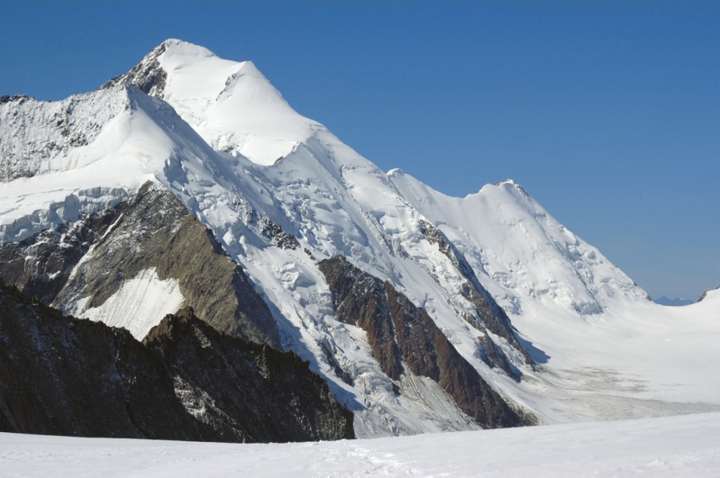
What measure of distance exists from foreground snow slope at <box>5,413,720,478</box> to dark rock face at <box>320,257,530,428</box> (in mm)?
120038

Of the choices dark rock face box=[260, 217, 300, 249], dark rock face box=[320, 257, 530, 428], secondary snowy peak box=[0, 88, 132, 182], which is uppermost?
secondary snowy peak box=[0, 88, 132, 182]

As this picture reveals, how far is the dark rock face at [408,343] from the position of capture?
158750mm

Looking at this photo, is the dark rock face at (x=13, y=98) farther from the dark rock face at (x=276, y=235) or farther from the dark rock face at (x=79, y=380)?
the dark rock face at (x=79, y=380)

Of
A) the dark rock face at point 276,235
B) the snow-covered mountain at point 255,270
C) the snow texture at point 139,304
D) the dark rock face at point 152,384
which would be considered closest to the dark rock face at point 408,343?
the snow-covered mountain at point 255,270

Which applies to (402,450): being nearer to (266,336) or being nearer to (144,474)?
(144,474)

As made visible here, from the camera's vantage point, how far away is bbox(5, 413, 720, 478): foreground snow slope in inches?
1003

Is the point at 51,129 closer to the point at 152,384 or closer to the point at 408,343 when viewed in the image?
the point at 408,343

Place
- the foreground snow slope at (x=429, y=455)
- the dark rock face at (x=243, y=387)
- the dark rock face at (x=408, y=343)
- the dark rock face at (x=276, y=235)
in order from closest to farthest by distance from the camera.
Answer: the foreground snow slope at (x=429, y=455), the dark rock face at (x=243, y=387), the dark rock face at (x=408, y=343), the dark rock face at (x=276, y=235)

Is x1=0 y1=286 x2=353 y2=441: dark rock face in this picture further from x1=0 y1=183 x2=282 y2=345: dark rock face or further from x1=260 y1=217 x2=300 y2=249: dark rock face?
x1=260 y1=217 x2=300 y2=249: dark rock face

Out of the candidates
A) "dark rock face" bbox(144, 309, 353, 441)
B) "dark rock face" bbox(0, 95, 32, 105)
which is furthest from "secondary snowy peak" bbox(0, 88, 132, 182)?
"dark rock face" bbox(144, 309, 353, 441)

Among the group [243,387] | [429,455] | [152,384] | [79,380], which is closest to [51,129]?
[243,387]

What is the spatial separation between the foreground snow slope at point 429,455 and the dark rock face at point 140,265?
9169 cm

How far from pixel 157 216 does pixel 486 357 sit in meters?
72.6

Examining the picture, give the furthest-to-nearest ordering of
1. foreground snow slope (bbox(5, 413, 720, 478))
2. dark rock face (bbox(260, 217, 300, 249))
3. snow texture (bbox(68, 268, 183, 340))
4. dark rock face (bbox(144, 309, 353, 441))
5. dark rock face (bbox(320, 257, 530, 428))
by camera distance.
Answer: dark rock face (bbox(260, 217, 300, 249)) → dark rock face (bbox(320, 257, 530, 428)) → snow texture (bbox(68, 268, 183, 340)) → dark rock face (bbox(144, 309, 353, 441)) → foreground snow slope (bbox(5, 413, 720, 478))
